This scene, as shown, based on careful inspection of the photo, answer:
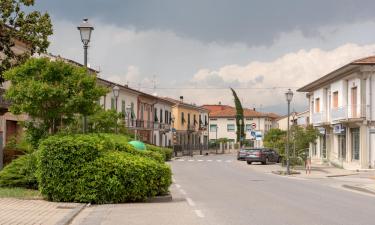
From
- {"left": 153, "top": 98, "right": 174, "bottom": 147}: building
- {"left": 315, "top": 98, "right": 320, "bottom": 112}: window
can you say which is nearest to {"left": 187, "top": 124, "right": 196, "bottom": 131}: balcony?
{"left": 153, "top": 98, "right": 174, "bottom": 147}: building

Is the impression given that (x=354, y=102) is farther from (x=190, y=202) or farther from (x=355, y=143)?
(x=190, y=202)

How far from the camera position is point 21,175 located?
689 inches

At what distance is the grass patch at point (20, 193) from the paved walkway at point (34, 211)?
0.61 meters

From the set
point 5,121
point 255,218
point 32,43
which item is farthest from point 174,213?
point 5,121

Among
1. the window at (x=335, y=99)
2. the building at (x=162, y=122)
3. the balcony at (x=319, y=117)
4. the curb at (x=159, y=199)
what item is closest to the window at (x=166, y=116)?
the building at (x=162, y=122)

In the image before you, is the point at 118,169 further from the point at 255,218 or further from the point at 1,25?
the point at 1,25

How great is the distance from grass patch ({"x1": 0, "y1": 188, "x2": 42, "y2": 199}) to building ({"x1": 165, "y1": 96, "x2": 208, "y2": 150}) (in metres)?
65.4

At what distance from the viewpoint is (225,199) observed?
668 inches

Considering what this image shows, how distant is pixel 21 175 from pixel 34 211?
4785 millimetres

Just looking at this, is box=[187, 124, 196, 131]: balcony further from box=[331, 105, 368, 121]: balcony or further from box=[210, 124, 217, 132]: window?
box=[331, 105, 368, 121]: balcony

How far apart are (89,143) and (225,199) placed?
4299 mm

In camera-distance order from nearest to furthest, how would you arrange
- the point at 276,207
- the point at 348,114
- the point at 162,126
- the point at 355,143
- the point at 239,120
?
the point at 276,207, the point at 348,114, the point at 355,143, the point at 162,126, the point at 239,120

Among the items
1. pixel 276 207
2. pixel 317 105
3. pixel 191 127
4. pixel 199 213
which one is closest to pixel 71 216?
pixel 199 213

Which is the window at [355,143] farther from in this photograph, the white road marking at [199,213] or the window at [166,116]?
the window at [166,116]
